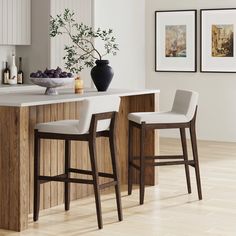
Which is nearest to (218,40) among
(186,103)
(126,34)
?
(126,34)

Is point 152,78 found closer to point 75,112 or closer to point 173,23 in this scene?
point 173,23

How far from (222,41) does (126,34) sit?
132 cm

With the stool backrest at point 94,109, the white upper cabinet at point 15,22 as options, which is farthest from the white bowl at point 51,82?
the white upper cabinet at point 15,22

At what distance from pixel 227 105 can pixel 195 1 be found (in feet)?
4.97

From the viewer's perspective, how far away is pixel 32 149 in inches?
182

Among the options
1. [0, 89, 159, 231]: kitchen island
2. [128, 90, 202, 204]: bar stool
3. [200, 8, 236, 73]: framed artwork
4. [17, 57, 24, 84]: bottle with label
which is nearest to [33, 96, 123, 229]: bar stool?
[0, 89, 159, 231]: kitchen island

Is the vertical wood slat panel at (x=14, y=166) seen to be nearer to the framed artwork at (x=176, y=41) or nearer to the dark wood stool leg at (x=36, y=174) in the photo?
the dark wood stool leg at (x=36, y=174)

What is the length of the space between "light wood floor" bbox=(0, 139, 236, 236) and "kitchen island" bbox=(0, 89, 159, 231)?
137mm

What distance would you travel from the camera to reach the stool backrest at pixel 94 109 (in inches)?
170

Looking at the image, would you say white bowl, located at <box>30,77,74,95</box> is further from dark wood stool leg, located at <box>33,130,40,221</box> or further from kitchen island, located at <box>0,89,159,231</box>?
dark wood stool leg, located at <box>33,130,40,221</box>

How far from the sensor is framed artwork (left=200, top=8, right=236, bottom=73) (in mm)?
8617

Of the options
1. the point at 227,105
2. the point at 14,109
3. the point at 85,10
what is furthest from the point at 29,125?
the point at 227,105

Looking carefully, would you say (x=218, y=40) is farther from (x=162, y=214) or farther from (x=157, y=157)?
(x=162, y=214)

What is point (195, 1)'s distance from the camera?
29.0 ft
